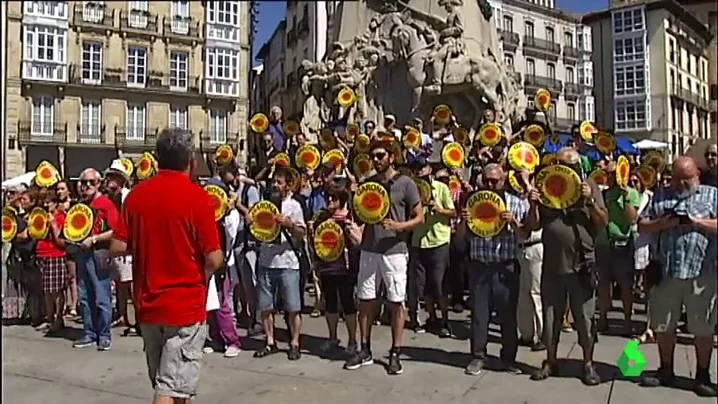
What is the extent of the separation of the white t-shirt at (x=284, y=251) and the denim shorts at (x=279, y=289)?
0.05m

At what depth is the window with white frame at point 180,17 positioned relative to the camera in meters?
4.32

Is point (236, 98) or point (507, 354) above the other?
point (236, 98)

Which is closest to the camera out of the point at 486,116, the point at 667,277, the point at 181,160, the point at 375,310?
the point at 181,160

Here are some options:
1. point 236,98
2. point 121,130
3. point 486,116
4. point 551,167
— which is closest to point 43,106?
point 121,130

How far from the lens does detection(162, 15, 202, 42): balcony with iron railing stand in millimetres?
4402

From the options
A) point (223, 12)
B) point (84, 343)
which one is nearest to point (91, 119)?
point (223, 12)

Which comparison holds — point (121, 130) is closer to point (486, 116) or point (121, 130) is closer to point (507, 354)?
point (507, 354)

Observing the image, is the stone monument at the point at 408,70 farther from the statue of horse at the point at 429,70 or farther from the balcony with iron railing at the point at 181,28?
the balcony with iron railing at the point at 181,28

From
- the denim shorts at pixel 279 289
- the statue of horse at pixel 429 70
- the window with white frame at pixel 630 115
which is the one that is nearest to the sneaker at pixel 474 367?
the denim shorts at pixel 279 289

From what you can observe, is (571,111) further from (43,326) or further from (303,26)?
(43,326)

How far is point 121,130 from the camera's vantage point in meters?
5.21

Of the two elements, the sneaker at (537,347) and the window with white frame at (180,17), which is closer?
the window with white frame at (180,17)

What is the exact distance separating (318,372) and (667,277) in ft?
8.78

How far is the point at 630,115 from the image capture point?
20.2 feet
